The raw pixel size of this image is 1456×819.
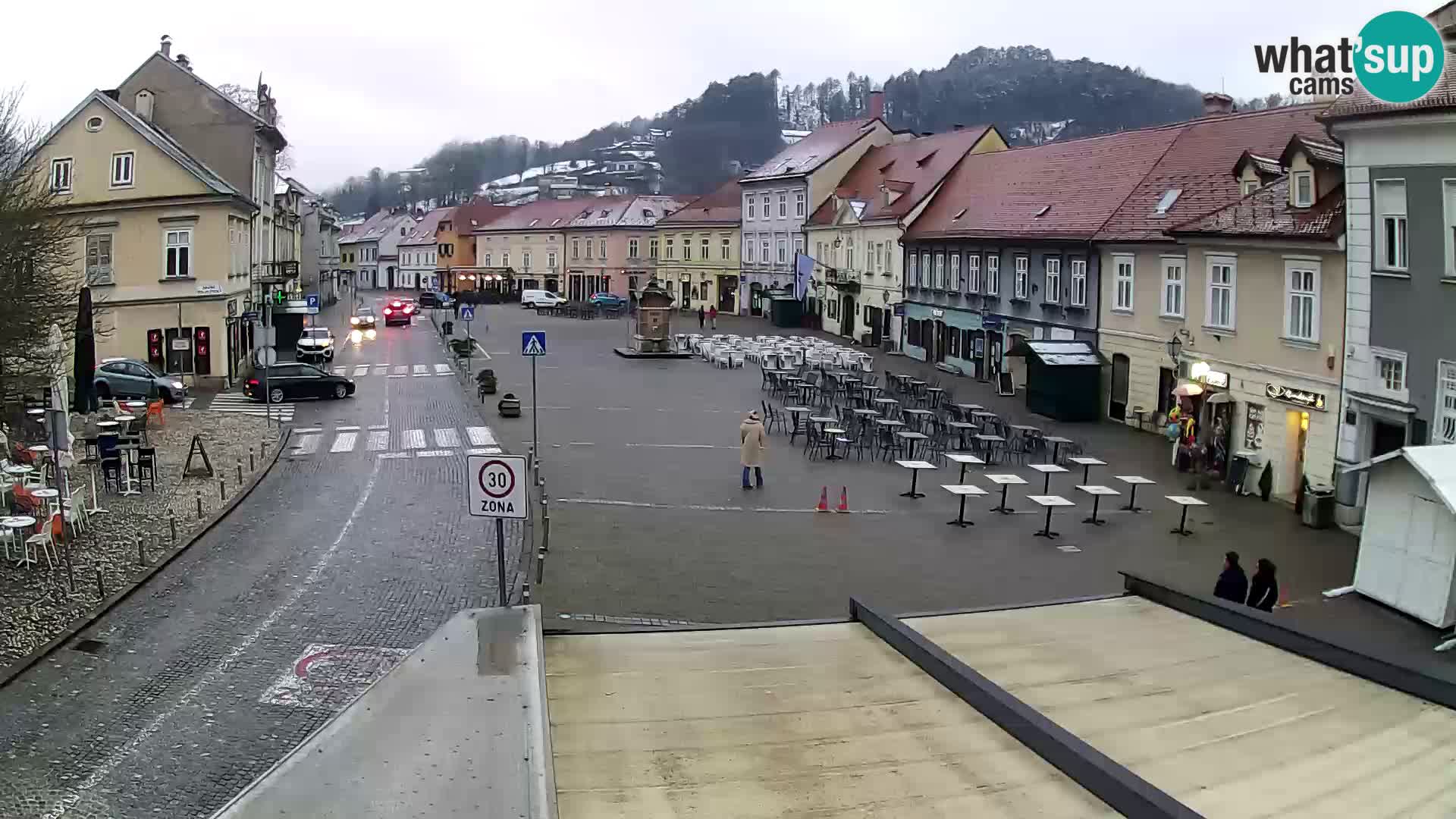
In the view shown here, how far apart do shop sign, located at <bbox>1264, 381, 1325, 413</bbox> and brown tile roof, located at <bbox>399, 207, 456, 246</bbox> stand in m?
104

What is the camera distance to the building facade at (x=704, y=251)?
82.9 meters

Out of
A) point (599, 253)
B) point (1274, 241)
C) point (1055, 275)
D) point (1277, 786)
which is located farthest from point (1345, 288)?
point (599, 253)

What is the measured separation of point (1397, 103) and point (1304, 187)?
15.7 ft

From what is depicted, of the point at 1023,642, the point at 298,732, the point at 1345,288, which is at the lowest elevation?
the point at 298,732

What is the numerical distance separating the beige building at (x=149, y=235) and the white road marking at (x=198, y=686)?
A: 74.9ft

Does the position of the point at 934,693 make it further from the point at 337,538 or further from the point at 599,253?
the point at 599,253

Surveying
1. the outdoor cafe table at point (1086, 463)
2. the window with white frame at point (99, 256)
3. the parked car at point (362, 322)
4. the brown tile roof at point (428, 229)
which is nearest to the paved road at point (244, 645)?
the outdoor cafe table at point (1086, 463)

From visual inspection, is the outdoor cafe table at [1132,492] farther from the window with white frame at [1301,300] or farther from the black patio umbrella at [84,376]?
the black patio umbrella at [84,376]

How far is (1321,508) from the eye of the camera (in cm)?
2161

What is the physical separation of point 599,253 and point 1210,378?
7607 centimetres

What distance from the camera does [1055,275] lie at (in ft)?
125

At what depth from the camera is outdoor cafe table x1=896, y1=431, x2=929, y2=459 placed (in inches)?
1090

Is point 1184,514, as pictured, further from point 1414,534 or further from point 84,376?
point 84,376

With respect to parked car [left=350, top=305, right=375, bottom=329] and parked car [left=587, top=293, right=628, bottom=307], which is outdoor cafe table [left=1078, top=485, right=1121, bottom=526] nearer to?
parked car [left=350, top=305, right=375, bottom=329]
